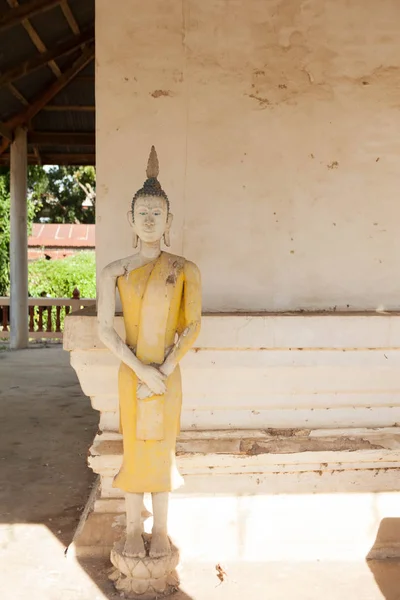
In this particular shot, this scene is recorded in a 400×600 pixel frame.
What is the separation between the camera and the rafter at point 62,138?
9.40 m

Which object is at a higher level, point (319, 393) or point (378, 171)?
point (378, 171)

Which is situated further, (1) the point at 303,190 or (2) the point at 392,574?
(1) the point at 303,190

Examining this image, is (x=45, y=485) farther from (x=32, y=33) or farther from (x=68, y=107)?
(x=68, y=107)

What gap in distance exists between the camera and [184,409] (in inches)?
112

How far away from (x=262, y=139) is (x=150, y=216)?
0.89 meters

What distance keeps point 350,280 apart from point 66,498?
2.07 metres

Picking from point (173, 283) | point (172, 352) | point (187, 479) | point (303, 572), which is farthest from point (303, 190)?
point (303, 572)

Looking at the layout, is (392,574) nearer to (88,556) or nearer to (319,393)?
(319,393)

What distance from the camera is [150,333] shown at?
2.36m

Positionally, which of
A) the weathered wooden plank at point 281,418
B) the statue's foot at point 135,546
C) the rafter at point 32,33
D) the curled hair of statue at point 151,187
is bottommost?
the statue's foot at point 135,546

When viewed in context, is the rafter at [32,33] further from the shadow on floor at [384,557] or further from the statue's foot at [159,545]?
the shadow on floor at [384,557]

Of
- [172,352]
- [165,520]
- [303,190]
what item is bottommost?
[165,520]

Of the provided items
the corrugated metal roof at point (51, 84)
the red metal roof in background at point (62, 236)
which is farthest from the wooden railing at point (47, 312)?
the red metal roof in background at point (62, 236)

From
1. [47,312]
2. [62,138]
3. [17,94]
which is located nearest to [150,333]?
[17,94]
